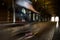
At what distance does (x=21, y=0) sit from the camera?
6594 mm

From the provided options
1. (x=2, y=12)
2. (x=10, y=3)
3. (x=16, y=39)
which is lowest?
(x=16, y=39)

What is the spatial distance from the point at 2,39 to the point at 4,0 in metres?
4.30

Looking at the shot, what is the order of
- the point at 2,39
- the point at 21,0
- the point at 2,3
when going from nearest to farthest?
the point at 2,39 → the point at 2,3 → the point at 21,0

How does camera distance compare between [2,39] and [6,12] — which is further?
[6,12]

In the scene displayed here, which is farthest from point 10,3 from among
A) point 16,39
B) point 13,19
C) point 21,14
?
point 16,39

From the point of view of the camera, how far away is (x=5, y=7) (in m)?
5.58


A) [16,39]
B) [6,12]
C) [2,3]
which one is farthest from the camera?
[6,12]

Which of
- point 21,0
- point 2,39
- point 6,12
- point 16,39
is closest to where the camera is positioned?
point 2,39

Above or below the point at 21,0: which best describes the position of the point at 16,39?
below

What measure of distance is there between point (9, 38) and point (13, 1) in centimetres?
465

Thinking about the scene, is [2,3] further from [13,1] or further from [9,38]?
[9,38]

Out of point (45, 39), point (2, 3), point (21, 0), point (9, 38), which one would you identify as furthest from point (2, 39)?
point (21, 0)

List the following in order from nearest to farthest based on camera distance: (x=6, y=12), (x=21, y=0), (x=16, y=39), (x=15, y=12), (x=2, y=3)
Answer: (x=16, y=39)
(x=2, y=3)
(x=6, y=12)
(x=15, y=12)
(x=21, y=0)

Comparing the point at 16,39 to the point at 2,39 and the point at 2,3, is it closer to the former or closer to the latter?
the point at 2,39
